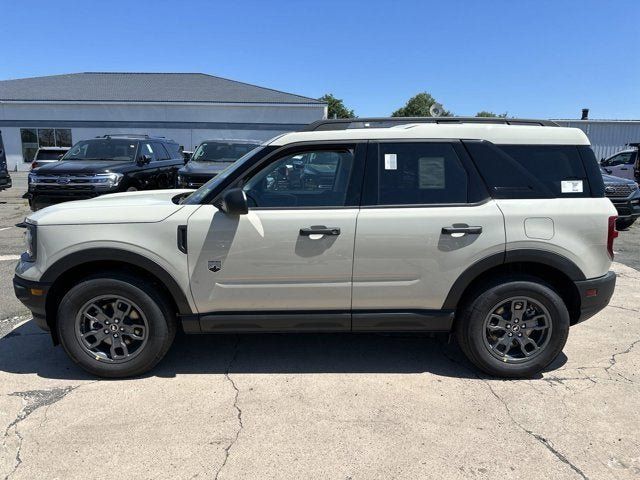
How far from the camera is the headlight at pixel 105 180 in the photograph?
9508 mm

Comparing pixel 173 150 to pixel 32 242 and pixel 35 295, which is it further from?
pixel 35 295

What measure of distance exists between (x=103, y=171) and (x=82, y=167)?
18.6 inches

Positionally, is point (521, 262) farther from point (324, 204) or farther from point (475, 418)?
point (324, 204)

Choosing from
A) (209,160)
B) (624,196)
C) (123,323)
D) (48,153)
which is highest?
(48,153)

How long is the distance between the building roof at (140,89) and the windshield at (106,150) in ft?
63.8

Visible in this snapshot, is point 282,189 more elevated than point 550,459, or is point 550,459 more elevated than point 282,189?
point 282,189

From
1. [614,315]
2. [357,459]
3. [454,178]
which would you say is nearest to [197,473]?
[357,459]

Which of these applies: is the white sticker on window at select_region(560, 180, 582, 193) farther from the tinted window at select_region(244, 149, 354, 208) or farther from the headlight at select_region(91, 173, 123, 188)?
the headlight at select_region(91, 173, 123, 188)

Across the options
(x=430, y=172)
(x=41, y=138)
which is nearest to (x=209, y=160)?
(x=430, y=172)

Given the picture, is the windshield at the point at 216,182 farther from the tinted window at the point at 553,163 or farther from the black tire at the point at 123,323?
the tinted window at the point at 553,163

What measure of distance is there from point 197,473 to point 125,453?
1.60ft

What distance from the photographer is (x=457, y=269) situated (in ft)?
11.5

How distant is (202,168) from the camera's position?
34.7 ft

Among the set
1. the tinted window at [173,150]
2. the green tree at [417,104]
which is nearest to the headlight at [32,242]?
the tinted window at [173,150]
